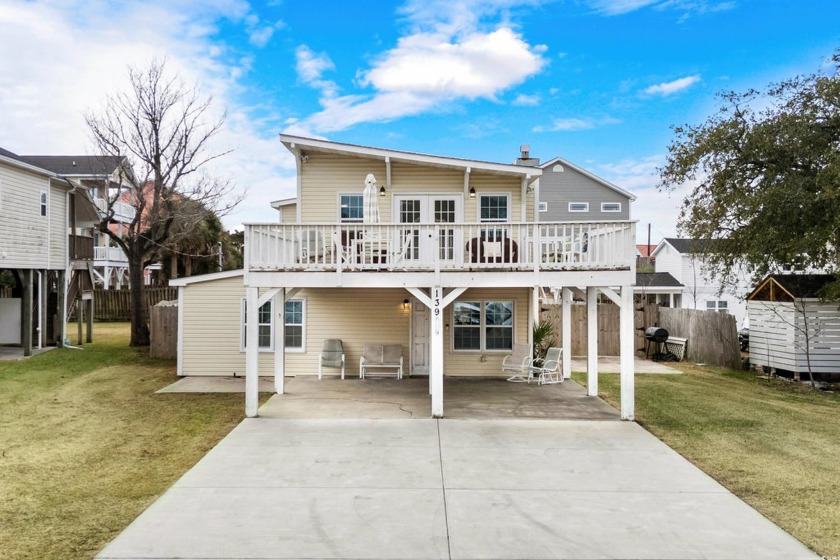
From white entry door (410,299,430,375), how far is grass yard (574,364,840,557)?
404 centimetres

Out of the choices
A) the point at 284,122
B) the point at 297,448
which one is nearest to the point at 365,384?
the point at 297,448

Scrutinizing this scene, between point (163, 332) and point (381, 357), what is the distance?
25.2 ft

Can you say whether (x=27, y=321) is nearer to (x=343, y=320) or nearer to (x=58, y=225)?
(x=58, y=225)

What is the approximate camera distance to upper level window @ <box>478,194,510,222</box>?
13172 millimetres

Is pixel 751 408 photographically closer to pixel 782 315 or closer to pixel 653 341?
pixel 782 315

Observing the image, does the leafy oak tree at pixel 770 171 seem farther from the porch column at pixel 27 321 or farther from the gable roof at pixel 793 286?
the porch column at pixel 27 321

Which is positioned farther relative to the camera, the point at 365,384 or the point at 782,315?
the point at 782,315

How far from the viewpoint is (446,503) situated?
18.1ft

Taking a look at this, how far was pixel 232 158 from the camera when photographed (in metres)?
21.6

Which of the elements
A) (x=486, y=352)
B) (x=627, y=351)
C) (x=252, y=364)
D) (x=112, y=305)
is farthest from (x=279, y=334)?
(x=112, y=305)

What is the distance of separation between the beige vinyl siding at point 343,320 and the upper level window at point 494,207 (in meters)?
1.84

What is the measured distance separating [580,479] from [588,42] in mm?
17389

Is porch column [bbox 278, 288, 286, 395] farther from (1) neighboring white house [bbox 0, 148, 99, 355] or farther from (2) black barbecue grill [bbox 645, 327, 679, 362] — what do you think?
(2) black barbecue grill [bbox 645, 327, 679, 362]

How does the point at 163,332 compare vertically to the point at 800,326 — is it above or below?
below
